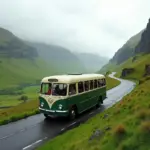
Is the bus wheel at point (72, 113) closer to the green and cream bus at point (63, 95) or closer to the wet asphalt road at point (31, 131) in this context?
the green and cream bus at point (63, 95)

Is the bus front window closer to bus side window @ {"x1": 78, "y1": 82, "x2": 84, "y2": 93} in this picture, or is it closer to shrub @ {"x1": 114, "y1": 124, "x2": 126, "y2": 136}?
bus side window @ {"x1": 78, "y1": 82, "x2": 84, "y2": 93}

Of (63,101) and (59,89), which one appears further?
(59,89)

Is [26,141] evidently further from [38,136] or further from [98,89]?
[98,89]

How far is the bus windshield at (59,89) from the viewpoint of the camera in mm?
23242

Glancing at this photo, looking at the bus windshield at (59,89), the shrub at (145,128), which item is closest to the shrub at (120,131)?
the shrub at (145,128)

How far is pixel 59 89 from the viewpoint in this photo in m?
23.5

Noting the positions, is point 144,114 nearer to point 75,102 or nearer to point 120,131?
point 120,131

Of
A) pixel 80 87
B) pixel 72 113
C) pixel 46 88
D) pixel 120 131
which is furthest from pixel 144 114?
pixel 80 87

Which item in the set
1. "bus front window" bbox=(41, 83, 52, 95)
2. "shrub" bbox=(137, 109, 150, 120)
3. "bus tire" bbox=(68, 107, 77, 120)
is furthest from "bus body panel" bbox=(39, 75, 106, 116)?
"shrub" bbox=(137, 109, 150, 120)

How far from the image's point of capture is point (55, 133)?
788 inches

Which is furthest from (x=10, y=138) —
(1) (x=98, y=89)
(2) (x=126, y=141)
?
(1) (x=98, y=89)

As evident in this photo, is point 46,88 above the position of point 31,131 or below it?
above

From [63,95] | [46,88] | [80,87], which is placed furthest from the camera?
[80,87]

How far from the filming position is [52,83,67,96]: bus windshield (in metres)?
23.2
